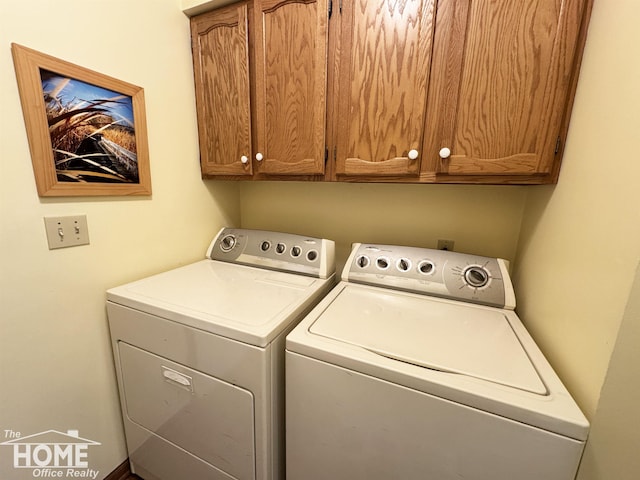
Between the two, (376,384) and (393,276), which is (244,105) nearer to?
(393,276)

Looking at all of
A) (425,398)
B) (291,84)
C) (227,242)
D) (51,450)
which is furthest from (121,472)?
(291,84)

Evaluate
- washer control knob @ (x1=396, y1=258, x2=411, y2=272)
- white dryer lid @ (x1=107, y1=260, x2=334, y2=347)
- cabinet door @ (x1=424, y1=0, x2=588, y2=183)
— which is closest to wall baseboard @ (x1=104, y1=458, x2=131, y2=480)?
white dryer lid @ (x1=107, y1=260, x2=334, y2=347)

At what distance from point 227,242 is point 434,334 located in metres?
1.24

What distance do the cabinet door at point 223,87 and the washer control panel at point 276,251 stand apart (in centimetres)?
39

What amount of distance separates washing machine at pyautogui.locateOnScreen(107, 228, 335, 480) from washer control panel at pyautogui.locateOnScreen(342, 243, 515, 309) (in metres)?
0.21

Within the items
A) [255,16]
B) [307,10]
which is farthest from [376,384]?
[255,16]

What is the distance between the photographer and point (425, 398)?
631mm

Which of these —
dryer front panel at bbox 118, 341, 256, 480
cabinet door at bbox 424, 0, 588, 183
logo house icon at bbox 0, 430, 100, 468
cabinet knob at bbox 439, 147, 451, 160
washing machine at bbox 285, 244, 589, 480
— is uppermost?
cabinet door at bbox 424, 0, 588, 183

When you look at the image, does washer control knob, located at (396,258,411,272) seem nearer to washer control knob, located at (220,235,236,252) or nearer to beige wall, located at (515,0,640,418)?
beige wall, located at (515,0,640,418)

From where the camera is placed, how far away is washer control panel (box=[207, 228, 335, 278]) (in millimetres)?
1301

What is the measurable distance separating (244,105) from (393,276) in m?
1.10

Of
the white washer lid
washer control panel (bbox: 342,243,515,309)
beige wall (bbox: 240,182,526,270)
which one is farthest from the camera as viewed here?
beige wall (bbox: 240,182,526,270)

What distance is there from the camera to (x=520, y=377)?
0.65 metres

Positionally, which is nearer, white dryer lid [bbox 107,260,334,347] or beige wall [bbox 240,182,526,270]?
white dryer lid [bbox 107,260,334,347]
